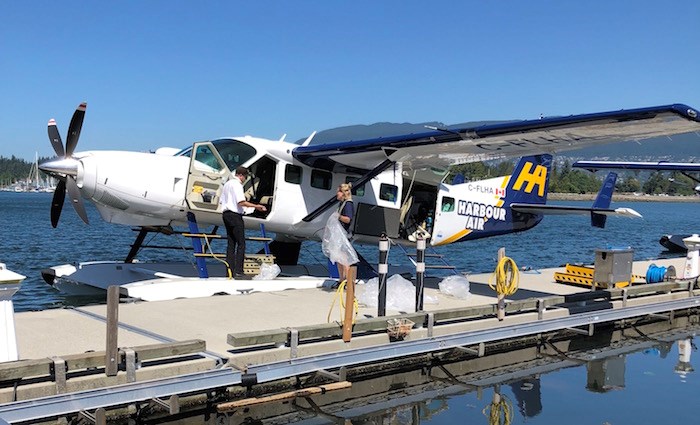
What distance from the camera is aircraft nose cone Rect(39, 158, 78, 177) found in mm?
9633

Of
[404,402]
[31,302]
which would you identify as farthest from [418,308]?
[31,302]

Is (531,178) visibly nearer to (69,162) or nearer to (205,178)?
(205,178)

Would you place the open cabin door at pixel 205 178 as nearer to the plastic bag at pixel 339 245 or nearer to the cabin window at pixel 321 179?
the cabin window at pixel 321 179

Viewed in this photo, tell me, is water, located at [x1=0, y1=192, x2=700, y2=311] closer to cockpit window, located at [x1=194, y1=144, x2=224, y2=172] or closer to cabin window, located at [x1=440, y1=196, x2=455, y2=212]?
cockpit window, located at [x1=194, y1=144, x2=224, y2=172]

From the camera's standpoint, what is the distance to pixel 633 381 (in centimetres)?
855

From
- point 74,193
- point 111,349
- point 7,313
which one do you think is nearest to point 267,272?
point 74,193

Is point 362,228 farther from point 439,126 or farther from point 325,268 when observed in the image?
point 439,126

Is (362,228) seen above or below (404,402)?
above

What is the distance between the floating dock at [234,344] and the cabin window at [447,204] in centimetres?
279

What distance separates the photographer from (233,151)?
1099 centimetres

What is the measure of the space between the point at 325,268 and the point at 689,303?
263 inches

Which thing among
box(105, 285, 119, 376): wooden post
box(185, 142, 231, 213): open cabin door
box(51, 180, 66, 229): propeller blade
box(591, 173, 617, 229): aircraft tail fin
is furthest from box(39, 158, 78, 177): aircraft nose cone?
box(591, 173, 617, 229): aircraft tail fin

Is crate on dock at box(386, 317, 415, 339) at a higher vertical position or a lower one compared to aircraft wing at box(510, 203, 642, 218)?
lower

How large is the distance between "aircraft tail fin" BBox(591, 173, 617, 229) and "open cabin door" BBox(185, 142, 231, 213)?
691 centimetres
